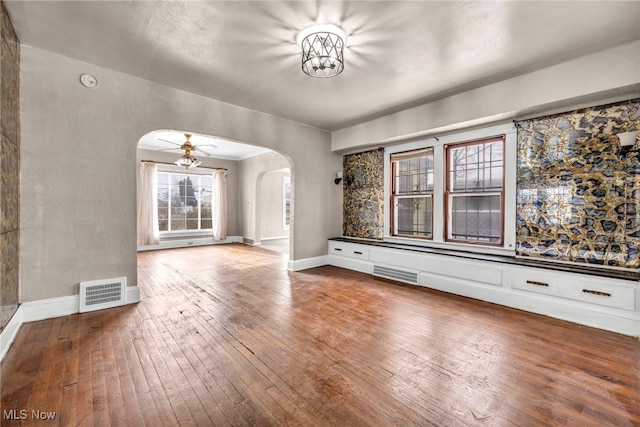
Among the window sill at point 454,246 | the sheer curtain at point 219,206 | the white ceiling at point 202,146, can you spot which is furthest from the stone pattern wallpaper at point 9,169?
the sheer curtain at point 219,206

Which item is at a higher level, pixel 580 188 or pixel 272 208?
pixel 580 188

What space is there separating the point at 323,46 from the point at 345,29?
23 centimetres

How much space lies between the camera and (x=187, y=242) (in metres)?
8.46

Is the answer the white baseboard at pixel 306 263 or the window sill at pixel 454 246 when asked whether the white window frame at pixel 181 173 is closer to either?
the white baseboard at pixel 306 263

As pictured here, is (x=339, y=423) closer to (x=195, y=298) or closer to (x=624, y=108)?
(x=195, y=298)

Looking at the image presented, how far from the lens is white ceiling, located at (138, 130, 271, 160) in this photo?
6477 mm

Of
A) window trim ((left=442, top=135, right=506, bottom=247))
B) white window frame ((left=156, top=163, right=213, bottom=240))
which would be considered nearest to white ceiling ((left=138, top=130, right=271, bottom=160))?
white window frame ((left=156, top=163, right=213, bottom=240))

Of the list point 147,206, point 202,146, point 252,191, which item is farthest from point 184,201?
point 202,146

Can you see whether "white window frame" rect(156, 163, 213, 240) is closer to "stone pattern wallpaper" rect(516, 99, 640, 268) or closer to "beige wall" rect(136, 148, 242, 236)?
"beige wall" rect(136, 148, 242, 236)

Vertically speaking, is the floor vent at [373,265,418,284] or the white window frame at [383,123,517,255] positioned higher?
the white window frame at [383,123,517,255]

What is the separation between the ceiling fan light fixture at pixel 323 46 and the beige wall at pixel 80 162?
6.84 ft

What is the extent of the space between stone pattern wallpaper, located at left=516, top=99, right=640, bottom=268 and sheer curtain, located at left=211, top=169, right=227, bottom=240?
7929mm

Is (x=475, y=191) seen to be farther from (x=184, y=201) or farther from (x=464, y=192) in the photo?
(x=184, y=201)

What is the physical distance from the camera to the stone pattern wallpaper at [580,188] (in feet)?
9.60
